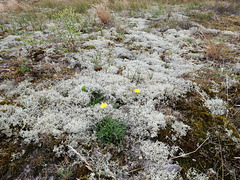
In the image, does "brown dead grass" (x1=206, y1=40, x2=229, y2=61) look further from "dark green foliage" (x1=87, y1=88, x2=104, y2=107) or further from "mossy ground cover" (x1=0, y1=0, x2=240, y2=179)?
"dark green foliage" (x1=87, y1=88, x2=104, y2=107)

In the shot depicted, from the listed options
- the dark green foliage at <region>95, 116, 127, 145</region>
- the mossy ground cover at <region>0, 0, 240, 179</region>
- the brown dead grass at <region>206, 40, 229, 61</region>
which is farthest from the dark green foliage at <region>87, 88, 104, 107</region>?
the brown dead grass at <region>206, 40, 229, 61</region>

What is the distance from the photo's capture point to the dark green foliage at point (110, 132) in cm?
234

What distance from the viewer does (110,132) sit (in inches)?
93.6

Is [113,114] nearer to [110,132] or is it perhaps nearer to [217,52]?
[110,132]

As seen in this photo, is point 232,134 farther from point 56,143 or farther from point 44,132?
point 44,132

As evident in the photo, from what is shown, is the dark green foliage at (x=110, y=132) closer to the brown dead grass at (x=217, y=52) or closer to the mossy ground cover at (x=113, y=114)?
the mossy ground cover at (x=113, y=114)

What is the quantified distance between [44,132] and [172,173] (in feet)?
7.10

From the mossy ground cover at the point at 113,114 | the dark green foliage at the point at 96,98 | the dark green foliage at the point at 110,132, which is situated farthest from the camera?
the dark green foliage at the point at 96,98

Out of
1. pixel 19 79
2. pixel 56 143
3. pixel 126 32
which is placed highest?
pixel 126 32

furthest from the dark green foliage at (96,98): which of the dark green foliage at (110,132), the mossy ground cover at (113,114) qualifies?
the dark green foliage at (110,132)

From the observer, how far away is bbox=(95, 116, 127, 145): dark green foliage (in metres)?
2.34

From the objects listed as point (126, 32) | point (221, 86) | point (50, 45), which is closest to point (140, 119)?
point (221, 86)

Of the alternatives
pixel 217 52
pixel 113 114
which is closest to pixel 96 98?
pixel 113 114

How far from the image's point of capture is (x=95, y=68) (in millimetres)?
4156
